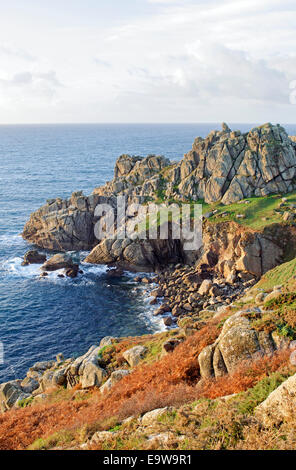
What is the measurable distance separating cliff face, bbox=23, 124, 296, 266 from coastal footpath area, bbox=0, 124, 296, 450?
9.6 inches

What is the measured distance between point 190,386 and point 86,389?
9902 mm

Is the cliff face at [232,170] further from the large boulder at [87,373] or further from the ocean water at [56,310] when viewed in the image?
the large boulder at [87,373]

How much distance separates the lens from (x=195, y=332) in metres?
24.5

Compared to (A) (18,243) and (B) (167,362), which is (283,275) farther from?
(A) (18,243)

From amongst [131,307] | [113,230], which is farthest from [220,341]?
[113,230]

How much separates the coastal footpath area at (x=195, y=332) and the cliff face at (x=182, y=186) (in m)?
0.24

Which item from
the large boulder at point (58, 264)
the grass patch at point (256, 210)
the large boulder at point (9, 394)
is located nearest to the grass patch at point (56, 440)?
the large boulder at point (9, 394)

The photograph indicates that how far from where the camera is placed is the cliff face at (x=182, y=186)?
6406 cm

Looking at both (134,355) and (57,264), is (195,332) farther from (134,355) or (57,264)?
(57,264)

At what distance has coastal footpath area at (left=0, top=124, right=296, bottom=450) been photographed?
41.4 feet

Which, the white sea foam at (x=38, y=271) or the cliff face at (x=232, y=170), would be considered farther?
the cliff face at (x=232, y=170)

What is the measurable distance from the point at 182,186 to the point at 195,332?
168ft

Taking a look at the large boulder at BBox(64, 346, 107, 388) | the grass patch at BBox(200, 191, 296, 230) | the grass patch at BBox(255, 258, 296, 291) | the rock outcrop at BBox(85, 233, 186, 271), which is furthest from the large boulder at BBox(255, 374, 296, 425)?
the rock outcrop at BBox(85, 233, 186, 271)

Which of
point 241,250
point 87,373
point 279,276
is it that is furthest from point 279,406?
point 241,250
